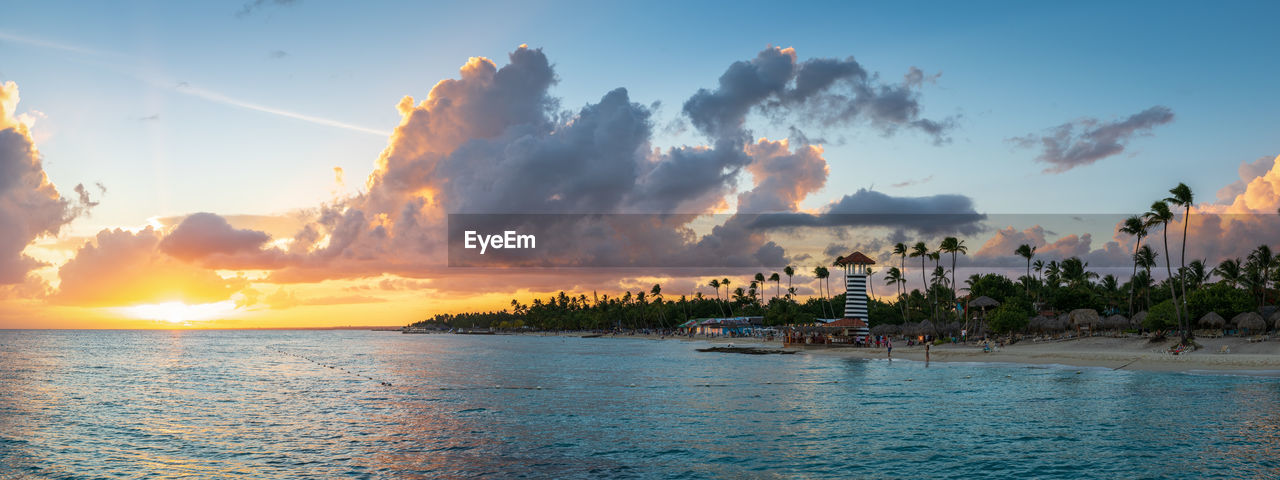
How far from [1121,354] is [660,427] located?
2138 inches

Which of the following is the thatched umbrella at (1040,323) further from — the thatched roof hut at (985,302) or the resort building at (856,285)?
the resort building at (856,285)

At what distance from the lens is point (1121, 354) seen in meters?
67.4

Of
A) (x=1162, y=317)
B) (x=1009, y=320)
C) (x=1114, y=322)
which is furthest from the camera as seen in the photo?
(x=1009, y=320)

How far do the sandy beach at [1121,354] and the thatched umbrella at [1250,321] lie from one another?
3.70 meters

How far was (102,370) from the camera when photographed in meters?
75.8

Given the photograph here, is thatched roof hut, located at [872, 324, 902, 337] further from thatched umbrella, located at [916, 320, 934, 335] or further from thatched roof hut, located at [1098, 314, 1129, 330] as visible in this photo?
thatched roof hut, located at [1098, 314, 1129, 330]

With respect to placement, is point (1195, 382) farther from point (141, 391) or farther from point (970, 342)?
point (141, 391)

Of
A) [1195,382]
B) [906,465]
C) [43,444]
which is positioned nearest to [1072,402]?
[1195,382]

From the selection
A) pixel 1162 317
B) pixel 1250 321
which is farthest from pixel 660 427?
pixel 1250 321

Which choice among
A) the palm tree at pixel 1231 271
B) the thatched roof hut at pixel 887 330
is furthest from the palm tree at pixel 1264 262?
the thatched roof hut at pixel 887 330

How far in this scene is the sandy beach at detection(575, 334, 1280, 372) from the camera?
187ft

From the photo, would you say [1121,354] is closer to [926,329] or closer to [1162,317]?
[1162,317]

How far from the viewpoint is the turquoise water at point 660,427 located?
2475 cm

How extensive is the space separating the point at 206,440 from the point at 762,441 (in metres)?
22.8
